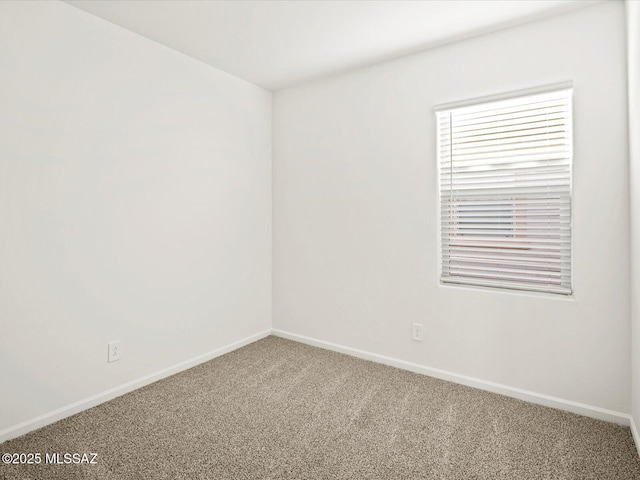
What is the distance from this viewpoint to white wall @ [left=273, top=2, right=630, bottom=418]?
7.02ft

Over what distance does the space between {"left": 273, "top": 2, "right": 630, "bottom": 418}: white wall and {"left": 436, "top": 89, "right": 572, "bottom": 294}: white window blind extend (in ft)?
0.29

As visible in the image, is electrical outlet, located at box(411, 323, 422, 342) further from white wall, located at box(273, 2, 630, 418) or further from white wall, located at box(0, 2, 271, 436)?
white wall, located at box(0, 2, 271, 436)

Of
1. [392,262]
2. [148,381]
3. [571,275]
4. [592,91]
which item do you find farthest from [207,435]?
[592,91]

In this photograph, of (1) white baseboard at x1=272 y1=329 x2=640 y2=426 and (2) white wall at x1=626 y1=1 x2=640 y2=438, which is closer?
(2) white wall at x1=626 y1=1 x2=640 y2=438

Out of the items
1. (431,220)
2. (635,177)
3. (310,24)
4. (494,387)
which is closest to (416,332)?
(494,387)

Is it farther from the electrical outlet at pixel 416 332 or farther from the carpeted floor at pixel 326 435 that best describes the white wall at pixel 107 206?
the electrical outlet at pixel 416 332

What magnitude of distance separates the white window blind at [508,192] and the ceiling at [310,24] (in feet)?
1.67

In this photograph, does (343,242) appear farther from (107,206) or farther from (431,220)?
(107,206)

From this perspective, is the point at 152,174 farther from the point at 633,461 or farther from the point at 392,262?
the point at 633,461

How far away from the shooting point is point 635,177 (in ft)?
6.09

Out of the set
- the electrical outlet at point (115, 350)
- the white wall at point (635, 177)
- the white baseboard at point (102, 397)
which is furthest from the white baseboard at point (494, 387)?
the electrical outlet at point (115, 350)

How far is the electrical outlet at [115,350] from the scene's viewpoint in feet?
7.95

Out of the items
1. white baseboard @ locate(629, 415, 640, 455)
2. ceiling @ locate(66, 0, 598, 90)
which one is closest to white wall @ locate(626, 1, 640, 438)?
white baseboard @ locate(629, 415, 640, 455)

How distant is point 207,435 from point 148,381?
2.89ft
